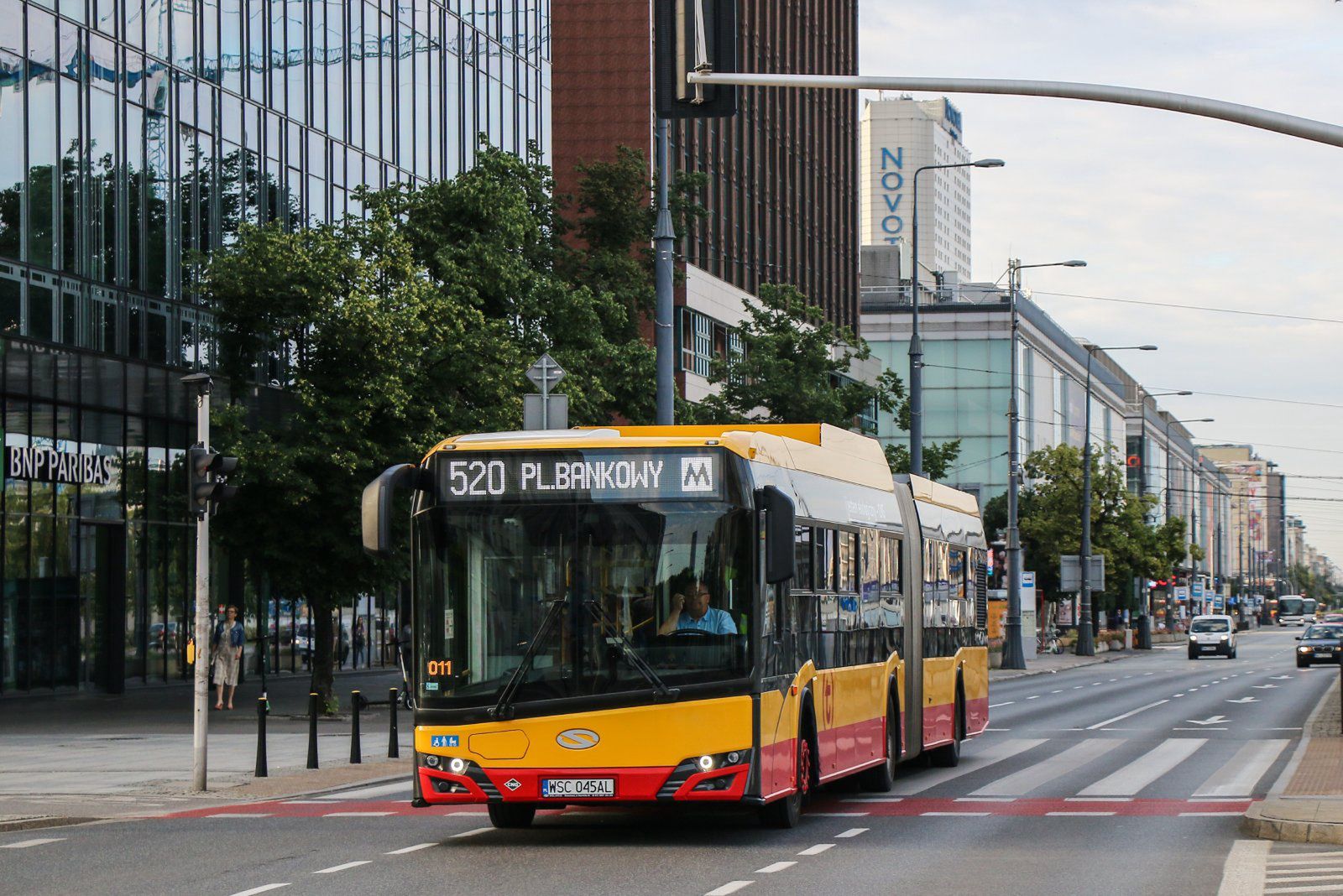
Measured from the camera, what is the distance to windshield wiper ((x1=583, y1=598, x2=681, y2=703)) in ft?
45.0

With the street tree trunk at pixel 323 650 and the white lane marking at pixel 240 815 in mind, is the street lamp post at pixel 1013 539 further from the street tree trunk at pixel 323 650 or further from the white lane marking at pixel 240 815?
the white lane marking at pixel 240 815

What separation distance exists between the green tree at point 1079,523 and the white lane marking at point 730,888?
72.1 m

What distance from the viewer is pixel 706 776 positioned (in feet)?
45.1

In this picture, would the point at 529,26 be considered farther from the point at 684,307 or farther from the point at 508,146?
the point at 684,307

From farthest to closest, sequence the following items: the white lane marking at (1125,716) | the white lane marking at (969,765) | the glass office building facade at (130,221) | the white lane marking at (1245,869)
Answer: the glass office building facade at (130,221)
the white lane marking at (1125,716)
the white lane marking at (969,765)
the white lane marking at (1245,869)

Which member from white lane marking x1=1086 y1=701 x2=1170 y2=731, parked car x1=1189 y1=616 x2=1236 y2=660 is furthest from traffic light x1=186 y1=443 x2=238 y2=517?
parked car x1=1189 y1=616 x2=1236 y2=660

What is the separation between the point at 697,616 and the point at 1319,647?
2212 inches

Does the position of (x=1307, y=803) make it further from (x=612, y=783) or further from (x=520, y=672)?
(x=520, y=672)

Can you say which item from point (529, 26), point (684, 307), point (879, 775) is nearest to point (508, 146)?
point (529, 26)

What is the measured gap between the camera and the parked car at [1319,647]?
6544 cm

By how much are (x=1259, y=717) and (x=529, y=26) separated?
29.3 metres

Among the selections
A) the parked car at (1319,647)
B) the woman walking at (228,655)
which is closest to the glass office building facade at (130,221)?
the woman walking at (228,655)

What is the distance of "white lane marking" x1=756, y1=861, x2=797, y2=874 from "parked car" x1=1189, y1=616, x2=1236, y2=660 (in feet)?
209

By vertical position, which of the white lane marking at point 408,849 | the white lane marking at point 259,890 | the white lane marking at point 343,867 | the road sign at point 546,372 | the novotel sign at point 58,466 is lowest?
the white lane marking at point 408,849
